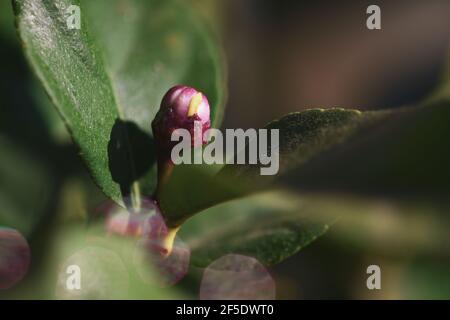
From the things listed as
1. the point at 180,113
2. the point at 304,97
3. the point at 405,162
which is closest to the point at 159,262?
the point at 180,113

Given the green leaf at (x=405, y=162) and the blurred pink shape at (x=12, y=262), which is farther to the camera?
the blurred pink shape at (x=12, y=262)

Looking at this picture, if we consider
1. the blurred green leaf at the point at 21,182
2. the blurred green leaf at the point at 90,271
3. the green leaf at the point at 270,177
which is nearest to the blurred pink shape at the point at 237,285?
the blurred green leaf at the point at 90,271

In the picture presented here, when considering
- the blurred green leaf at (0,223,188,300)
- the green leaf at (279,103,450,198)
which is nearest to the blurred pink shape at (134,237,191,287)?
the blurred green leaf at (0,223,188,300)

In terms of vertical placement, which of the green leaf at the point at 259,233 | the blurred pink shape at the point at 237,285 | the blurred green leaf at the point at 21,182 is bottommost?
the blurred pink shape at the point at 237,285

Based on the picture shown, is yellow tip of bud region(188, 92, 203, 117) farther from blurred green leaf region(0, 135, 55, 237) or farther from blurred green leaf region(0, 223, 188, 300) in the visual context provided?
blurred green leaf region(0, 135, 55, 237)

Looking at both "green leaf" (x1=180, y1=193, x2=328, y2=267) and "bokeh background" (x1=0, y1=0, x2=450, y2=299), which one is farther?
"bokeh background" (x1=0, y1=0, x2=450, y2=299)

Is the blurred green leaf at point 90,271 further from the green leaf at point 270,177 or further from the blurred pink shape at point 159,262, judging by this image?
the green leaf at point 270,177

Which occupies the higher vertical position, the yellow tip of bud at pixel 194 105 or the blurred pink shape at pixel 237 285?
the yellow tip of bud at pixel 194 105

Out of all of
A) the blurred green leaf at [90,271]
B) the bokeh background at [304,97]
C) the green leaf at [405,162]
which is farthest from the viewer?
the bokeh background at [304,97]
